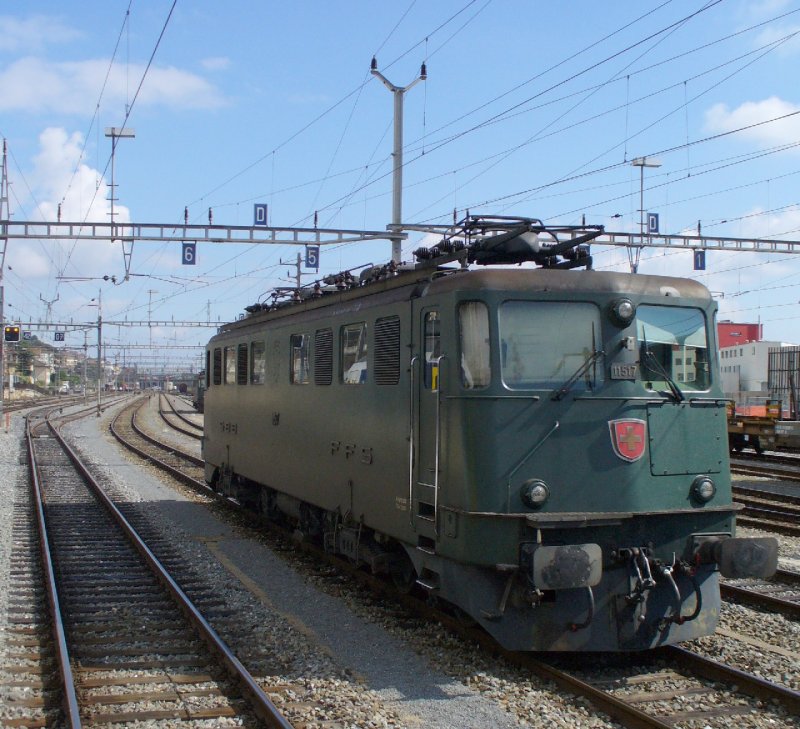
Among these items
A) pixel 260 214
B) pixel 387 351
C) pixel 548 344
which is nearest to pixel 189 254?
pixel 260 214

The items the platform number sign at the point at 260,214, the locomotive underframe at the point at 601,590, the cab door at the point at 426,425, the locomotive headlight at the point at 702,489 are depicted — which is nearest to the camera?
the locomotive underframe at the point at 601,590

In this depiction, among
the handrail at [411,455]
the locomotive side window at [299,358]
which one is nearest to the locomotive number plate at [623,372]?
the handrail at [411,455]

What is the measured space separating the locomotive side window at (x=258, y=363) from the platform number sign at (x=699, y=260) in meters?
18.5

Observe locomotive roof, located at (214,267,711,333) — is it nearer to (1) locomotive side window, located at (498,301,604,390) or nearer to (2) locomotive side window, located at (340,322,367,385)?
(1) locomotive side window, located at (498,301,604,390)

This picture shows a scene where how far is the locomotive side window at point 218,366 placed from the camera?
628 inches

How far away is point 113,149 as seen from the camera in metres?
24.7

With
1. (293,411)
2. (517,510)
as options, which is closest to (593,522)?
(517,510)

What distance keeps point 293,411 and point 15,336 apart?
89.7 ft

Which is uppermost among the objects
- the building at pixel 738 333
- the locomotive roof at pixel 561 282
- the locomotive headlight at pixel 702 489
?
the building at pixel 738 333

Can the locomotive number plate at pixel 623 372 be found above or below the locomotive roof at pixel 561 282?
below

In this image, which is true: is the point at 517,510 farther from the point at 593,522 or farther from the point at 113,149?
the point at 113,149

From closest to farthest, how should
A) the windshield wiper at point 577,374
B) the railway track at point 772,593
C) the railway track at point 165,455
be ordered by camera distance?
the windshield wiper at point 577,374 < the railway track at point 772,593 < the railway track at point 165,455

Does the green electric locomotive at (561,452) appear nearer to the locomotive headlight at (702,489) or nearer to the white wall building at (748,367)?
the locomotive headlight at (702,489)

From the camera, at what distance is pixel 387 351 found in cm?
868
